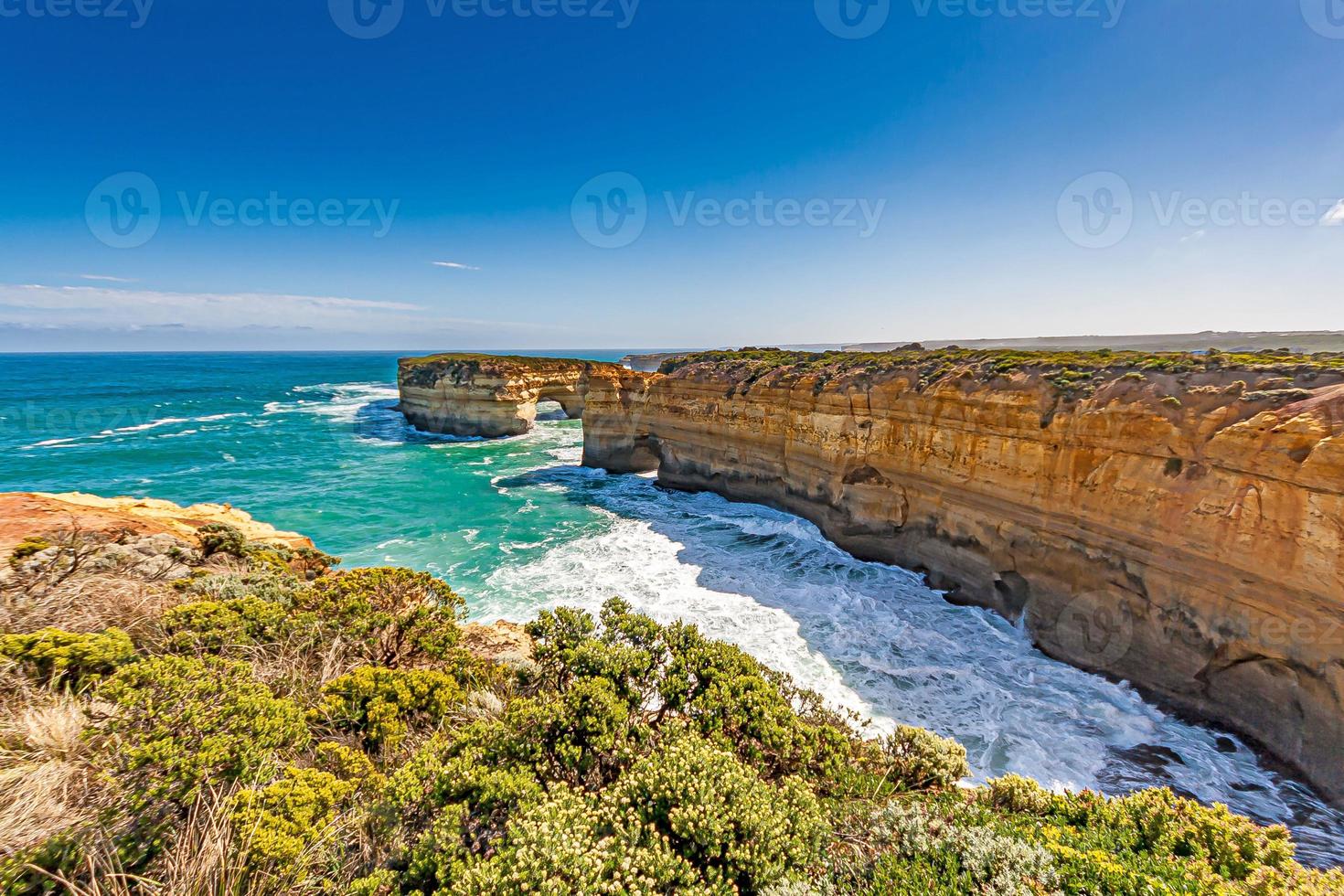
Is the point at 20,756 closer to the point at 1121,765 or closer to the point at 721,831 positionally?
the point at 721,831

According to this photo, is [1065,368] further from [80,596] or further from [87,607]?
[80,596]

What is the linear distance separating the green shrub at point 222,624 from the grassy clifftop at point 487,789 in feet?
0.08

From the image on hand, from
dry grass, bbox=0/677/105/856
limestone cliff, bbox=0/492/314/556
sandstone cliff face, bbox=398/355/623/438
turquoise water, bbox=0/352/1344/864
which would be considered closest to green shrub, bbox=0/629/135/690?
dry grass, bbox=0/677/105/856

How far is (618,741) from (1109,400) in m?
14.6

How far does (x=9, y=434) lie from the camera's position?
125ft

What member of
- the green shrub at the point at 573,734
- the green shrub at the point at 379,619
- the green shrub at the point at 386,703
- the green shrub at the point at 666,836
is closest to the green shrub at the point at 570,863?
the green shrub at the point at 666,836

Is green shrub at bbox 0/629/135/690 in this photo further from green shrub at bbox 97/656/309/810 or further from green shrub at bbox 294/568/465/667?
green shrub at bbox 294/568/465/667

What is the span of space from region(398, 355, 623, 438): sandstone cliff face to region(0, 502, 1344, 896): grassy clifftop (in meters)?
34.4

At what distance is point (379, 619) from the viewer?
7.11 meters

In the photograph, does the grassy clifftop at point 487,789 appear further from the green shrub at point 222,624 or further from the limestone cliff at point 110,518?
the limestone cliff at point 110,518

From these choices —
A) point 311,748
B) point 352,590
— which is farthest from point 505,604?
point 311,748

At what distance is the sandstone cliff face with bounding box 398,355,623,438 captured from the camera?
40.5 metres

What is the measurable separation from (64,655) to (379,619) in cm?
296

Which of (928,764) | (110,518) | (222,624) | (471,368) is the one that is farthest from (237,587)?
(471,368)
